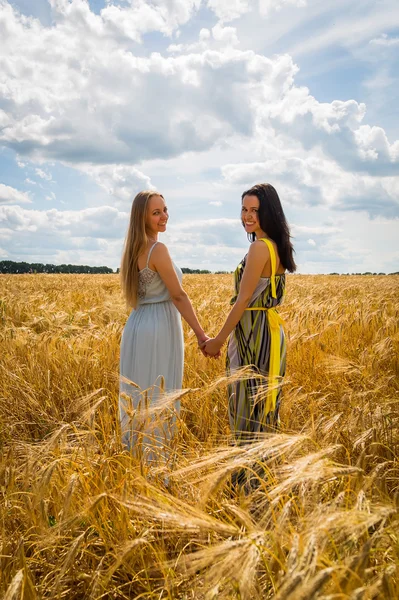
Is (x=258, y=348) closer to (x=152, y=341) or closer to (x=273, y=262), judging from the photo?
(x=273, y=262)

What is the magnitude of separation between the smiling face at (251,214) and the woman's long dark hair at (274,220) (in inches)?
0.9

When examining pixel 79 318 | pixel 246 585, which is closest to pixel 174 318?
pixel 246 585

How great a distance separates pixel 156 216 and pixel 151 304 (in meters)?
0.61

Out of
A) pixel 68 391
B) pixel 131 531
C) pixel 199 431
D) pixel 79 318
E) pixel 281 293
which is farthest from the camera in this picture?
pixel 79 318

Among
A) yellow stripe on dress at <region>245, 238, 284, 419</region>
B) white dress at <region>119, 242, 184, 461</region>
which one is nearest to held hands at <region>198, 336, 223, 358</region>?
white dress at <region>119, 242, 184, 461</region>

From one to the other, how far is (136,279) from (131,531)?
1.74 metres

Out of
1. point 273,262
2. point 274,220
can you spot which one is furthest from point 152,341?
point 274,220

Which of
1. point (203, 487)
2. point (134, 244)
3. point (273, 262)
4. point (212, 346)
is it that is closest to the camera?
point (203, 487)

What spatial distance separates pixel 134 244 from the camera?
3.02m

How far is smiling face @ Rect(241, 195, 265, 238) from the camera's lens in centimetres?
266

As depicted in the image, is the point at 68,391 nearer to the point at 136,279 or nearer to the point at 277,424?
the point at 136,279

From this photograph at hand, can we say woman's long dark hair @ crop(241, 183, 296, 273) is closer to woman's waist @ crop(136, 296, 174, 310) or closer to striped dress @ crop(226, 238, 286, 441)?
striped dress @ crop(226, 238, 286, 441)

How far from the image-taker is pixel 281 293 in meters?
2.75

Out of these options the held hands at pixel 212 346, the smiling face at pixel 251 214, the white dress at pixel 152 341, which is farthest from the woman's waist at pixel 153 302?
the smiling face at pixel 251 214
